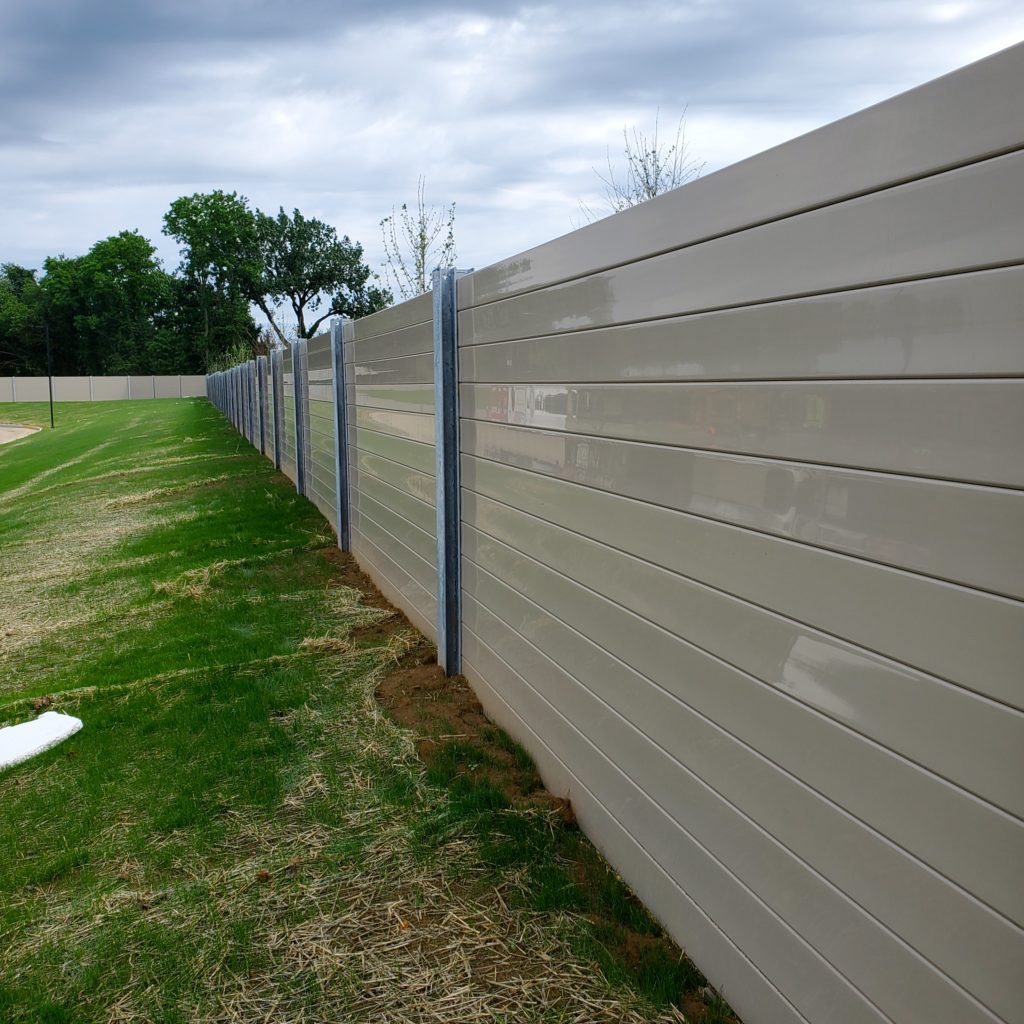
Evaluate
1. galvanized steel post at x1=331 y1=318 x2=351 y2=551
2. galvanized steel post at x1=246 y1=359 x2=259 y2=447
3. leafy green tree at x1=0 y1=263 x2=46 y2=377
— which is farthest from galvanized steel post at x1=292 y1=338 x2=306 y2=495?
leafy green tree at x1=0 y1=263 x2=46 y2=377

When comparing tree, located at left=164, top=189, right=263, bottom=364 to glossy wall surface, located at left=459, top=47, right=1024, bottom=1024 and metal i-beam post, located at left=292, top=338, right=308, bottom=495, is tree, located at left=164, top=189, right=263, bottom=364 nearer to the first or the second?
metal i-beam post, located at left=292, top=338, right=308, bottom=495

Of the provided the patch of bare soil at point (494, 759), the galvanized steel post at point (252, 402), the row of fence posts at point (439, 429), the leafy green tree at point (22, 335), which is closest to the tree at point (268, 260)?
the leafy green tree at point (22, 335)

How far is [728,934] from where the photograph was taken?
2.08m

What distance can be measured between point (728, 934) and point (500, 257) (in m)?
2.77

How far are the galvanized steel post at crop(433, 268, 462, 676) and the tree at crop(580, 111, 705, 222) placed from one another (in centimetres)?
781

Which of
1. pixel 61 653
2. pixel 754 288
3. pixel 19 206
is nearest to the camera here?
pixel 754 288

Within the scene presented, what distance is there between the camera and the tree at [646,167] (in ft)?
37.7

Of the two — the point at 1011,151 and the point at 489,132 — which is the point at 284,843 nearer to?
the point at 1011,151

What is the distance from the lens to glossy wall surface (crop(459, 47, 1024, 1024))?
133 centimetres

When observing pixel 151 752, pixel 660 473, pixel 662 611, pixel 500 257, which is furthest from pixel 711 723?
pixel 151 752

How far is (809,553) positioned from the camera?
5.66ft

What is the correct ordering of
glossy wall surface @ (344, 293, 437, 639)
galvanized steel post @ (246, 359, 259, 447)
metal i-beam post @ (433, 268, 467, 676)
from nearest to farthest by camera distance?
metal i-beam post @ (433, 268, 467, 676), glossy wall surface @ (344, 293, 437, 639), galvanized steel post @ (246, 359, 259, 447)

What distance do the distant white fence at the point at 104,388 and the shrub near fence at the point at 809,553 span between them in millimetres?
63574

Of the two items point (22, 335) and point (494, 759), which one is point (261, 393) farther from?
point (22, 335)
